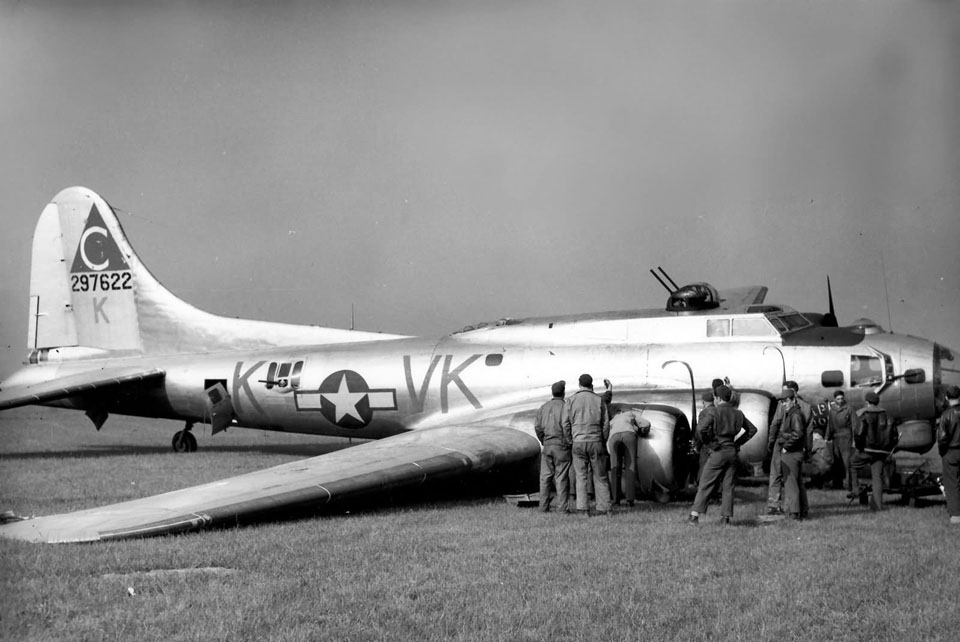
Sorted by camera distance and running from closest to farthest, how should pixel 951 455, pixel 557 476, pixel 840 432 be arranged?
pixel 951 455 < pixel 557 476 < pixel 840 432

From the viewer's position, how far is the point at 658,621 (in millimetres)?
6707

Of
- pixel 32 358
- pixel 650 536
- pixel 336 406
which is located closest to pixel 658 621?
pixel 650 536

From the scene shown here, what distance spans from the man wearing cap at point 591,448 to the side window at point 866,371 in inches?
224

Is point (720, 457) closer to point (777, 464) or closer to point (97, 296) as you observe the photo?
point (777, 464)

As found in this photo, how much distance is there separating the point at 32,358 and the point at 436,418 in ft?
36.4

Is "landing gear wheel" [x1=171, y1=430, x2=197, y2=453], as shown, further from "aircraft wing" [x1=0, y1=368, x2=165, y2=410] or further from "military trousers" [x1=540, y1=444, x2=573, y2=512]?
"military trousers" [x1=540, y1=444, x2=573, y2=512]

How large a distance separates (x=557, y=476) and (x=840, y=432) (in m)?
4.99

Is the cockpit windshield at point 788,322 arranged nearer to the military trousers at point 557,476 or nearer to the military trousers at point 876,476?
the military trousers at point 876,476

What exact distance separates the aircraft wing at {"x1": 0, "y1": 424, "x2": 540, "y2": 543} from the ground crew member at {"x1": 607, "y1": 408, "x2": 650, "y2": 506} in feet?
5.65

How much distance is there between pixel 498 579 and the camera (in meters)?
7.98

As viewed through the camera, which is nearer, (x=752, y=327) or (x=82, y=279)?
(x=752, y=327)

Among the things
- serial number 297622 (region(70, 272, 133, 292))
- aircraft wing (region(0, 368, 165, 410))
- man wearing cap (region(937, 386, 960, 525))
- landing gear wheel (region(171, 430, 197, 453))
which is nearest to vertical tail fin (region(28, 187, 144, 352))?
serial number 297622 (region(70, 272, 133, 292))

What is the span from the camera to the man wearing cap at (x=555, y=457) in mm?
12414

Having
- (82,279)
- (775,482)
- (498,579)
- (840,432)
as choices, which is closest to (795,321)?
(840,432)
